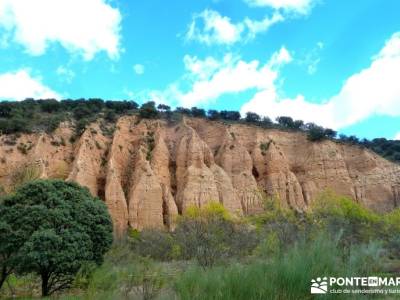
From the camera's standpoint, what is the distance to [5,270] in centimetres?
1847

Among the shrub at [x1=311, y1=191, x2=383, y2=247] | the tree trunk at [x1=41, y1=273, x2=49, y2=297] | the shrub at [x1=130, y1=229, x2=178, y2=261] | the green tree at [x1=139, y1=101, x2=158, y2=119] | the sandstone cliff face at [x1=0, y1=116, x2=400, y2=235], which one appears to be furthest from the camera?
the green tree at [x1=139, y1=101, x2=158, y2=119]

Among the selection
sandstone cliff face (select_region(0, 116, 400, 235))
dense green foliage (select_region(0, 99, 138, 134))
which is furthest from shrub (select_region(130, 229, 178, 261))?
dense green foliage (select_region(0, 99, 138, 134))

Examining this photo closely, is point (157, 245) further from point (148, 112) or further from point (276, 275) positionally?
point (148, 112)

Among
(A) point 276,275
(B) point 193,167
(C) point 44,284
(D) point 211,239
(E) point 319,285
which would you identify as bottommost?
(C) point 44,284

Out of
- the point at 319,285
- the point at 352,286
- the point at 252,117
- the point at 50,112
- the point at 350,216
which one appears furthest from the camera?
the point at 252,117

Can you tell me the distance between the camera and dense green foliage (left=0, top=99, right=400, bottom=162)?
168ft

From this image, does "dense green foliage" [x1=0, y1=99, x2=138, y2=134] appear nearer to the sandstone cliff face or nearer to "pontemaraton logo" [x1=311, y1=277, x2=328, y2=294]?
the sandstone cliff face

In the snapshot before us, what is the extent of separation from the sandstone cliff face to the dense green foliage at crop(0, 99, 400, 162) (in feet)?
4.17

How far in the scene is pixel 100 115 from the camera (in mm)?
58188

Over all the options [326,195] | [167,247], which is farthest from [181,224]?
[326,195]

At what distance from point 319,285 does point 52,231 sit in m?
12.9

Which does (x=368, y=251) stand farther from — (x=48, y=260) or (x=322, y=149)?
(x=322, y=149)

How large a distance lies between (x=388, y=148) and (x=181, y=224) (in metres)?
53.5

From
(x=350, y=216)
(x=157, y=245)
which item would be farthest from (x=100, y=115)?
(x=350, y=216)
